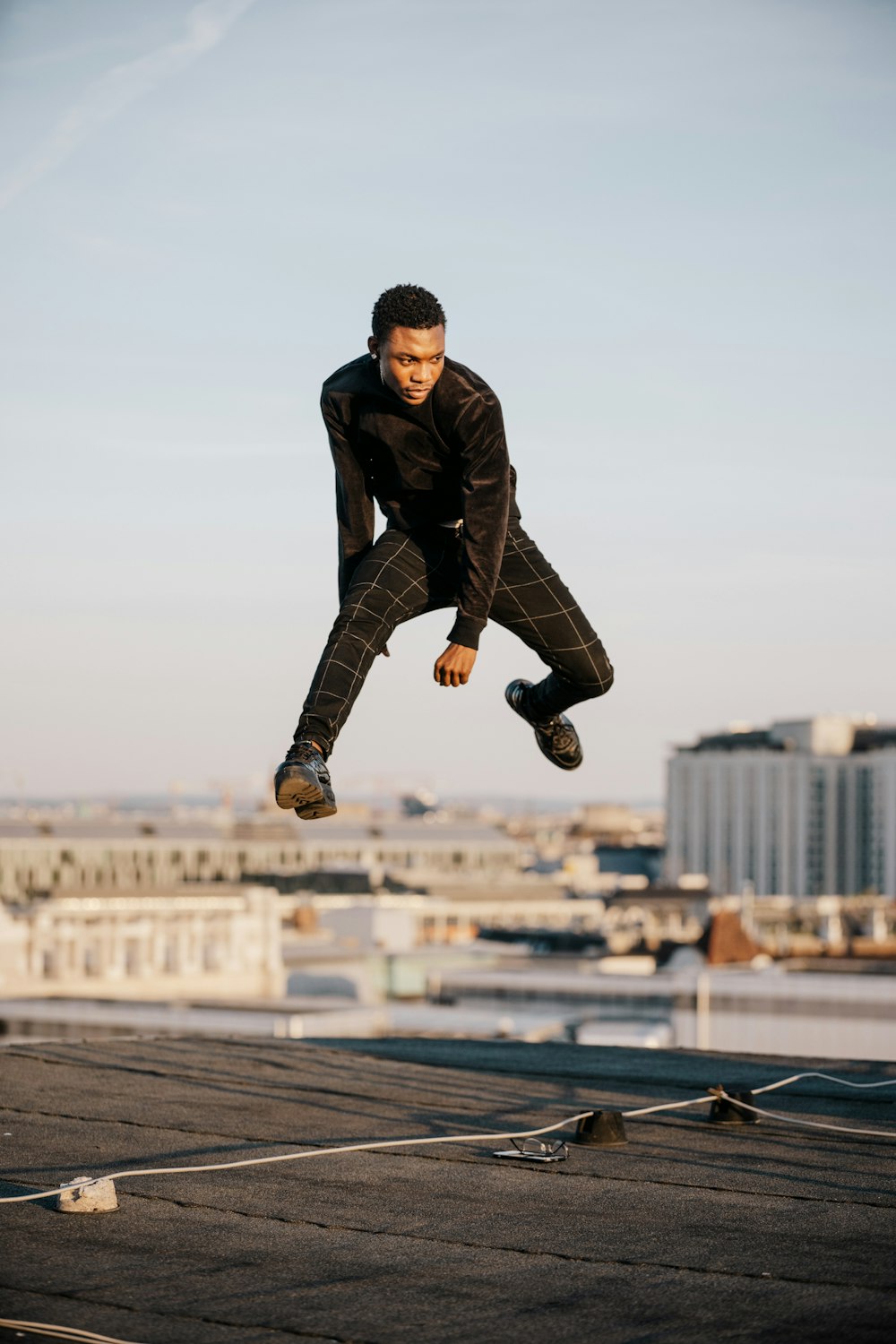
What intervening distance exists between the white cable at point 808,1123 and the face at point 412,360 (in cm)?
280

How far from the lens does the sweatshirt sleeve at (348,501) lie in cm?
634

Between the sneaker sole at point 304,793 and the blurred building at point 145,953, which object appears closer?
the sneaker sole at point 304,793

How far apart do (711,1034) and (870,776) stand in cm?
16256

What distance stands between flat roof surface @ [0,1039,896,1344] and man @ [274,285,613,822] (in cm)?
130

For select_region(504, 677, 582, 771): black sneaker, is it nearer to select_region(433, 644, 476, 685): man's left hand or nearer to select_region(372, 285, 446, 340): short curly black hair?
select_region(433, 644, 476, 685): man's left hand

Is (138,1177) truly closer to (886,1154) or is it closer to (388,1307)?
(388,1307)

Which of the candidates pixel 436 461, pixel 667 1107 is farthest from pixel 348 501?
pixel 667 1107

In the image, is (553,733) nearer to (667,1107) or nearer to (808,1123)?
(667,1107)

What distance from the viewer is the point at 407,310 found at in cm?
585

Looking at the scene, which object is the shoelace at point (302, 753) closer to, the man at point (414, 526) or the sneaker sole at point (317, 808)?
the man at point (414, 526)

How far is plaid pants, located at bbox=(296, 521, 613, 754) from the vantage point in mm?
6191

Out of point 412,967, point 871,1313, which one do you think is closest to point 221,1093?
point 871,1313

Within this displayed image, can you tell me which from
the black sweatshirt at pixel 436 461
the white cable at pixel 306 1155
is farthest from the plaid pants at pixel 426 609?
the white cable at pixel 306 1155

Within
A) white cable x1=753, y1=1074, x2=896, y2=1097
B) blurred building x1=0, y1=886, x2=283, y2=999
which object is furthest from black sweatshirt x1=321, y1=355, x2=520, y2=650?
blurred building x1=0, y1=886, x2=283, y2=999
